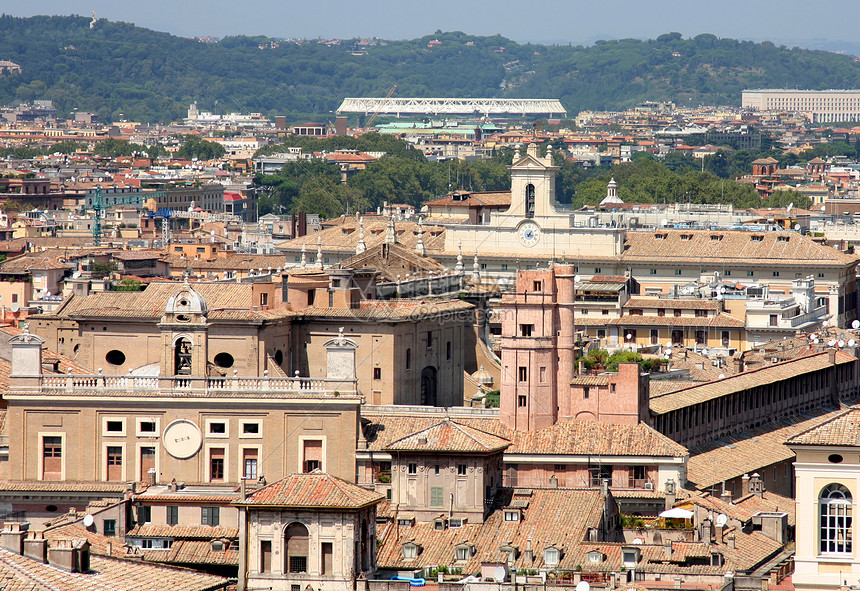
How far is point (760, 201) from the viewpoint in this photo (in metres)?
179

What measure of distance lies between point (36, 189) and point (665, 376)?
125 m

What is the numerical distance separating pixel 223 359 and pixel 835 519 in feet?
85.4

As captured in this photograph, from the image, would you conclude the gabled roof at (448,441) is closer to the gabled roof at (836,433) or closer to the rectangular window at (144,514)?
the rectangular window at (144,514)

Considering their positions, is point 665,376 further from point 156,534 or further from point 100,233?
point 100,233

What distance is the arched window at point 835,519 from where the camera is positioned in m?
39.0

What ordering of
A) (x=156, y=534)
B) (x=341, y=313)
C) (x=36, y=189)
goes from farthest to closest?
(x=36, y=189), (x=341, y=313), (x=156, y=534)

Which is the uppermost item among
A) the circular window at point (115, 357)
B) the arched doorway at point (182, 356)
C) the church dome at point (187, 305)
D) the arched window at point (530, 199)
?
the arched window at point (530, 199)

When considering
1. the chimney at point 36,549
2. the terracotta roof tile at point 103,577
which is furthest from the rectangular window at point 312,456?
the chimney at point 36,549

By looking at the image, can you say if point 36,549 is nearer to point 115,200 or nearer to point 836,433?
point 836,433

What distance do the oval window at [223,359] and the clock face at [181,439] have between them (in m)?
9.46

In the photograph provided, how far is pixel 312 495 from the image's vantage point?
40.4 meters

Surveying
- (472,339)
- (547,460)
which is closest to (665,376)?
(472,339)

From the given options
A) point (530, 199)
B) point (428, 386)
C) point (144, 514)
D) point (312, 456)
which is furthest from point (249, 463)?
point (530, 199)

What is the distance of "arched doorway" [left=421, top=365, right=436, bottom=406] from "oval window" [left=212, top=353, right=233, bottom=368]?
6605mm
